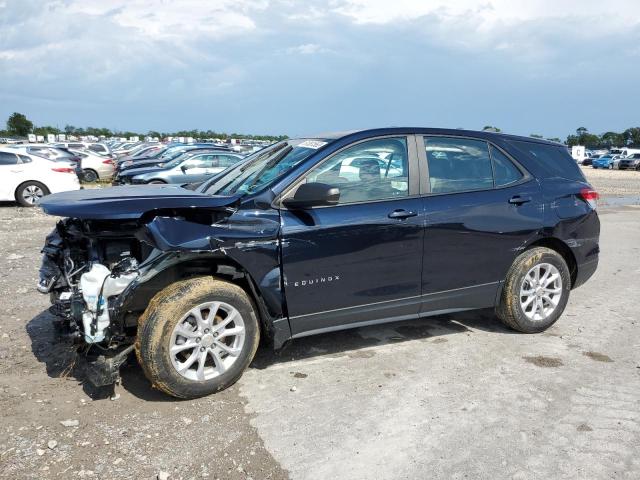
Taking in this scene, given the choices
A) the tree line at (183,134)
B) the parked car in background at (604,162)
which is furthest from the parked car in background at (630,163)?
the tree line at (183,134)

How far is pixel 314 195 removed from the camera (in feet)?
12.4

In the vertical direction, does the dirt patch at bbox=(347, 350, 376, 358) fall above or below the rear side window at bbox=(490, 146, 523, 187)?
below

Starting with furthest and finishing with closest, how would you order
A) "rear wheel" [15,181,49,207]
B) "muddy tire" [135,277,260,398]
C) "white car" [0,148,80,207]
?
"rear wheel" [15,181,49,207] < "white car" [0,148,80,207] < "muddy tire" [135,277,260,398]

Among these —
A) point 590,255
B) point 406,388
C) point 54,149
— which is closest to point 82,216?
point 406,388

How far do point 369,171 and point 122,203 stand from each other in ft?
6.01

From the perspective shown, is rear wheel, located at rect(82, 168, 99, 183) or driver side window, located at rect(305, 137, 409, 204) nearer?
driver side window, located at rect(305, 137, 409, 204)

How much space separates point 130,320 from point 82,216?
792 millimetres

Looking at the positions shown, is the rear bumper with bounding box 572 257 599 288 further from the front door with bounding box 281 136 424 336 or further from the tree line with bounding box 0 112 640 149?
the tree line with bounding box 0 112 640 149

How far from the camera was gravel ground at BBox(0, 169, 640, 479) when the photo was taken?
9.98ft

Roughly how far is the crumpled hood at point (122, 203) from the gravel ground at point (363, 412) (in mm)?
1262

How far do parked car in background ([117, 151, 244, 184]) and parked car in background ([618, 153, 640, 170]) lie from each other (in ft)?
127

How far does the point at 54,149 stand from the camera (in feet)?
72.9

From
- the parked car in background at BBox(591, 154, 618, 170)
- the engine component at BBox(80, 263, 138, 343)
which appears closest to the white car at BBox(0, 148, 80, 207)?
the engine component at BBox(80, 263, 138, 343)

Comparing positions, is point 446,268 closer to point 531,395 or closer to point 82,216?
point 531,395
